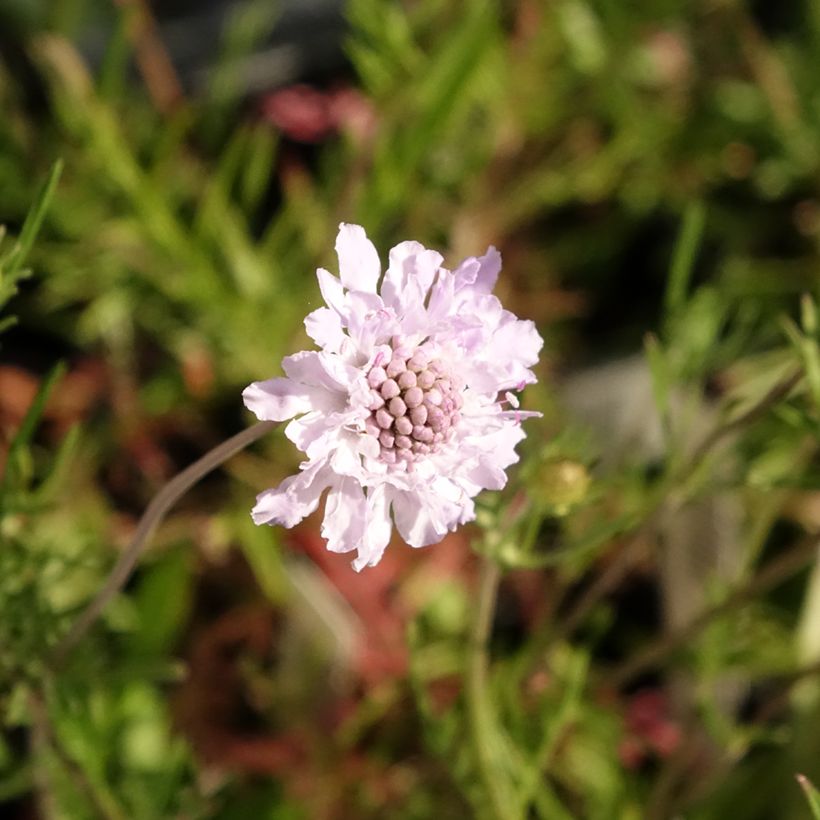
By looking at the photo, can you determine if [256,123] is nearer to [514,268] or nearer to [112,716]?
[514,268]

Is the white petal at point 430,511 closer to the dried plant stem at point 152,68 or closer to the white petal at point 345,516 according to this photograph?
the white petal at point 345,516

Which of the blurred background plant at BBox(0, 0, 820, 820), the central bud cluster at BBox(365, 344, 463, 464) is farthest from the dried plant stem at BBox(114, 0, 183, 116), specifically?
the central bud cluster at BBox(365, 344, 463, 464)

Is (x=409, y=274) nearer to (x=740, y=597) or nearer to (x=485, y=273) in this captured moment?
(x=485, y=273)

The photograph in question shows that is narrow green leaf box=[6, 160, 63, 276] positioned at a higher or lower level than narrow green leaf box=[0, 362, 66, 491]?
higher

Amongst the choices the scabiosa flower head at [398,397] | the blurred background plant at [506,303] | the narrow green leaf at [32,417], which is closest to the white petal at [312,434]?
the scabiosa flower head at [398,397]

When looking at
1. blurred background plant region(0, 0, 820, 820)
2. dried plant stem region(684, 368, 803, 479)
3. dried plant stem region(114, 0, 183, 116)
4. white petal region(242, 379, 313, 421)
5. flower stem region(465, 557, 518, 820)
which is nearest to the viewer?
white petal region(242, 379, 313, 421)

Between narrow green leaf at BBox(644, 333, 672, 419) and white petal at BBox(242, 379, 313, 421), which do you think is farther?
narrow green leaf at BBox(644, 333, 672, 419)

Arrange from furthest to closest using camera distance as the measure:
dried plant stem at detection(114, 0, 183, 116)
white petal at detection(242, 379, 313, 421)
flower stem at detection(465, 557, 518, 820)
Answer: dried plant stem at detection(114, 0, 183, 116) → flower stem at detection(465, 557, 518, 820) → white petal at detection(242, 379, 313, 421)

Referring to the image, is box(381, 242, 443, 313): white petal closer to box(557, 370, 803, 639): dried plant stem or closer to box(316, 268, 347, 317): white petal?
box(316, 268, 347, 317): white petal

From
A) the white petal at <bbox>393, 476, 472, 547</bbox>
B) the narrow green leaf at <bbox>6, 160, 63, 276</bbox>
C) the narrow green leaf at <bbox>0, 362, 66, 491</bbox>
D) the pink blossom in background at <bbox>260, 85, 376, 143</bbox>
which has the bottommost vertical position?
the white petal at <bbox>393, 476, 472, 547</bbox>

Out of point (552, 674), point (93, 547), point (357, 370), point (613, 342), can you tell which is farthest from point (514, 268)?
point (357, 370)
